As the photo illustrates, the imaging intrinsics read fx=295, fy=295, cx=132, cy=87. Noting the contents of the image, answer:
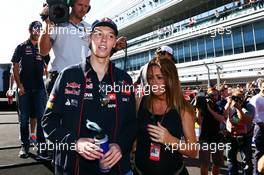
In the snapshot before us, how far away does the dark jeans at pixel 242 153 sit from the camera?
219 inches

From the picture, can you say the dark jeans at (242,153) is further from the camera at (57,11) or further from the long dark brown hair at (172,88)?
the camera at (57,11)

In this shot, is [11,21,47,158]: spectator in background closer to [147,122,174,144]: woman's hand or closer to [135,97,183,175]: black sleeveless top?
[135,97,183,175]: black sleeveless top

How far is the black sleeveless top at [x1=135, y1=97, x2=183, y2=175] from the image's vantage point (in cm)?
250

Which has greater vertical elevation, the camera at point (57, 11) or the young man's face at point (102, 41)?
the camera at point (57, 11)

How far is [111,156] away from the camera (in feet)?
5.63

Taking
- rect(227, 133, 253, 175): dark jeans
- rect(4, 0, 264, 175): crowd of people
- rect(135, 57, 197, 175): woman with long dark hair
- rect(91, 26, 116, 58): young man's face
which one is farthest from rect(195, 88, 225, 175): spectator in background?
rect(91, 26, 116, 58): young man's face

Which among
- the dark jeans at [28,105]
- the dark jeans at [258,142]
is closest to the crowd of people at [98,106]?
the dark jeans at [28,105]

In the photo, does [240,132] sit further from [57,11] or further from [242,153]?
[57,11]

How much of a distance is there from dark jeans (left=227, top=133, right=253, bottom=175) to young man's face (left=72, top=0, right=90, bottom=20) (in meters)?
4.05

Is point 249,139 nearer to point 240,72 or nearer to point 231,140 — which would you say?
point 231,140

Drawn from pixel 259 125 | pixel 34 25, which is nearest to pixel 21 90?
pixel 34 25

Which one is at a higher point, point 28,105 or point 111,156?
point 28,105

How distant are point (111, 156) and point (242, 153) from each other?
465 centimetres

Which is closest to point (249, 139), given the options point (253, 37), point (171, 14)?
point (253, 37)
